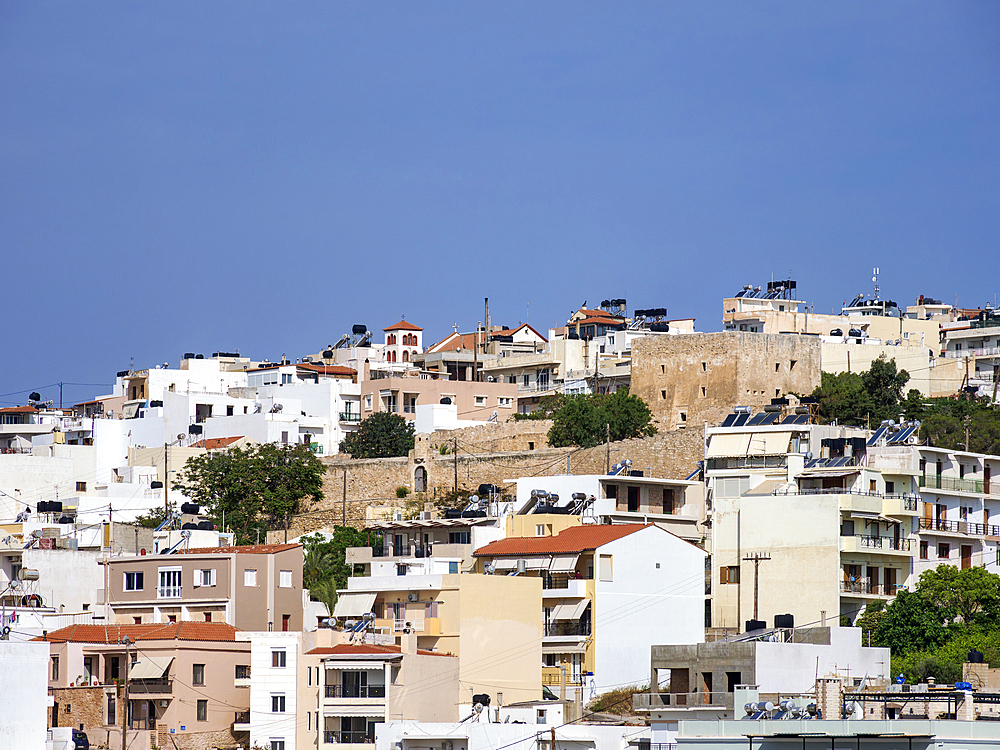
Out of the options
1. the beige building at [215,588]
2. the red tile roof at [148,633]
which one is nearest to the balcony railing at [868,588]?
the beige building at [215,588]

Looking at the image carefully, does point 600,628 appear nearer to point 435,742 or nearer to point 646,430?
point 435,742

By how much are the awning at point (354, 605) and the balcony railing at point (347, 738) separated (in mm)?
5582

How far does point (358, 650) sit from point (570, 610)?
6.14 m

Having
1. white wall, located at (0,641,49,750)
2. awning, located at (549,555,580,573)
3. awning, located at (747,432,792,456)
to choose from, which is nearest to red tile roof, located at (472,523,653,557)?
awning, located at (549,555,580,573)

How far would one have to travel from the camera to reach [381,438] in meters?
74.4

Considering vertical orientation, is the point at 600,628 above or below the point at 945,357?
below

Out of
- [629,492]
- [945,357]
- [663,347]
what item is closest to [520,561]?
[629,492]

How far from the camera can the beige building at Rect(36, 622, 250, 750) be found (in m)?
45.8

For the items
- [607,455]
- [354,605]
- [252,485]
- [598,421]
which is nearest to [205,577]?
[354,605]

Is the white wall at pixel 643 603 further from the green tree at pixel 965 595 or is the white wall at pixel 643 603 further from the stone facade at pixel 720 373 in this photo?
the stone facade at pixel 720 373

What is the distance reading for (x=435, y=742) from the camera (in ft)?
136

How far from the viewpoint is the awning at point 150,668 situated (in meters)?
45.9

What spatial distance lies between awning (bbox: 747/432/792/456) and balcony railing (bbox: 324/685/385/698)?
1778 cm

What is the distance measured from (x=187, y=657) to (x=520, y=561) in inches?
360
